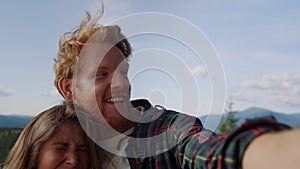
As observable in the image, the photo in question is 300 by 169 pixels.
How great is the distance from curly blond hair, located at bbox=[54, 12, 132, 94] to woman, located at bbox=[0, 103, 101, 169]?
0.35 meters

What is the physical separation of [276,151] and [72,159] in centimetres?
128

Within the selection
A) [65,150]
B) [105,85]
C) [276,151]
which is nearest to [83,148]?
[65,150]

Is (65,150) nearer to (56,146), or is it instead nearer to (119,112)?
(56,146)

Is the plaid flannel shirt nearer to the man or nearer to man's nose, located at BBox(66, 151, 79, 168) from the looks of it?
the man

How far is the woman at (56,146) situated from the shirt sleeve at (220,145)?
538 mm

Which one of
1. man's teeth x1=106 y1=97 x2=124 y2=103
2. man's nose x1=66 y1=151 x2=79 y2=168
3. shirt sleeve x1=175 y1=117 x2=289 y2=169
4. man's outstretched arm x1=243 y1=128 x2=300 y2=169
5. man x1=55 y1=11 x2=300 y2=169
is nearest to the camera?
man's outstretched arm x1=243 y1=128 x2=300 y2=169

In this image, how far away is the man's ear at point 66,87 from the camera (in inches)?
90.3

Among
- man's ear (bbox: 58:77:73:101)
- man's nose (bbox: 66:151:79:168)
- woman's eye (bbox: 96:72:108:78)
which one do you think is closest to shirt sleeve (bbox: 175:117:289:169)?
man's nose (bbox: 66:151:79:168)

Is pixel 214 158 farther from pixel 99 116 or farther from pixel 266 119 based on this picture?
pixel 99 116

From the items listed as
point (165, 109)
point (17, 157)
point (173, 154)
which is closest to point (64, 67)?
point (17, 157)

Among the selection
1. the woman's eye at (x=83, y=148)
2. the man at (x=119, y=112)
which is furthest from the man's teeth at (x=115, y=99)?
the woman's eye at (x=83, y=148)

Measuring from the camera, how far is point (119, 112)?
2.01 meters

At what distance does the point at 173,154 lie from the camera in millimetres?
1621

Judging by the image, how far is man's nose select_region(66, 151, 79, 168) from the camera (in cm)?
183
